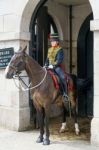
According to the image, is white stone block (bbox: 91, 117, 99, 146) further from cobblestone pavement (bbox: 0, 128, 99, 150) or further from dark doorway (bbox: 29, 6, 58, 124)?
dark doorway (bbox: 29, 6, 58, 124)

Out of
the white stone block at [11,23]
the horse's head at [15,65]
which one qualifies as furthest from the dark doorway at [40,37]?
the horse's head at [15,65]

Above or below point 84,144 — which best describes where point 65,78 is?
above

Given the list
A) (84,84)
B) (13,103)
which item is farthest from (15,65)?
(84,84)

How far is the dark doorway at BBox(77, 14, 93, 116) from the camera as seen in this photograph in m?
11.3

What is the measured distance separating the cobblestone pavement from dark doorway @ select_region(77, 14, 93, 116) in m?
3.00

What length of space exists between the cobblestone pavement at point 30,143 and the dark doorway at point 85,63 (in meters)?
3.00

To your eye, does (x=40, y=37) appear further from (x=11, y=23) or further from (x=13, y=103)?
(x=13, y=103)

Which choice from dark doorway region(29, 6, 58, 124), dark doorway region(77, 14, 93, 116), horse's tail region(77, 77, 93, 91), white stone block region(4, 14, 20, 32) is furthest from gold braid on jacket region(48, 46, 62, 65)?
dark doorway region(77, 14, 93, 116)

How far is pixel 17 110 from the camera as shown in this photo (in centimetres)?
911

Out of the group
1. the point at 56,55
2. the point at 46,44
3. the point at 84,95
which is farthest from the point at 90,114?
the point at 56,55

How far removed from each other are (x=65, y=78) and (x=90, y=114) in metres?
3.12

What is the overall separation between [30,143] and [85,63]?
4.17 metres

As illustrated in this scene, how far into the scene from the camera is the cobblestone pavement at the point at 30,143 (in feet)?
24.3

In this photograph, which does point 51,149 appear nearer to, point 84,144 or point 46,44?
point 84,144
